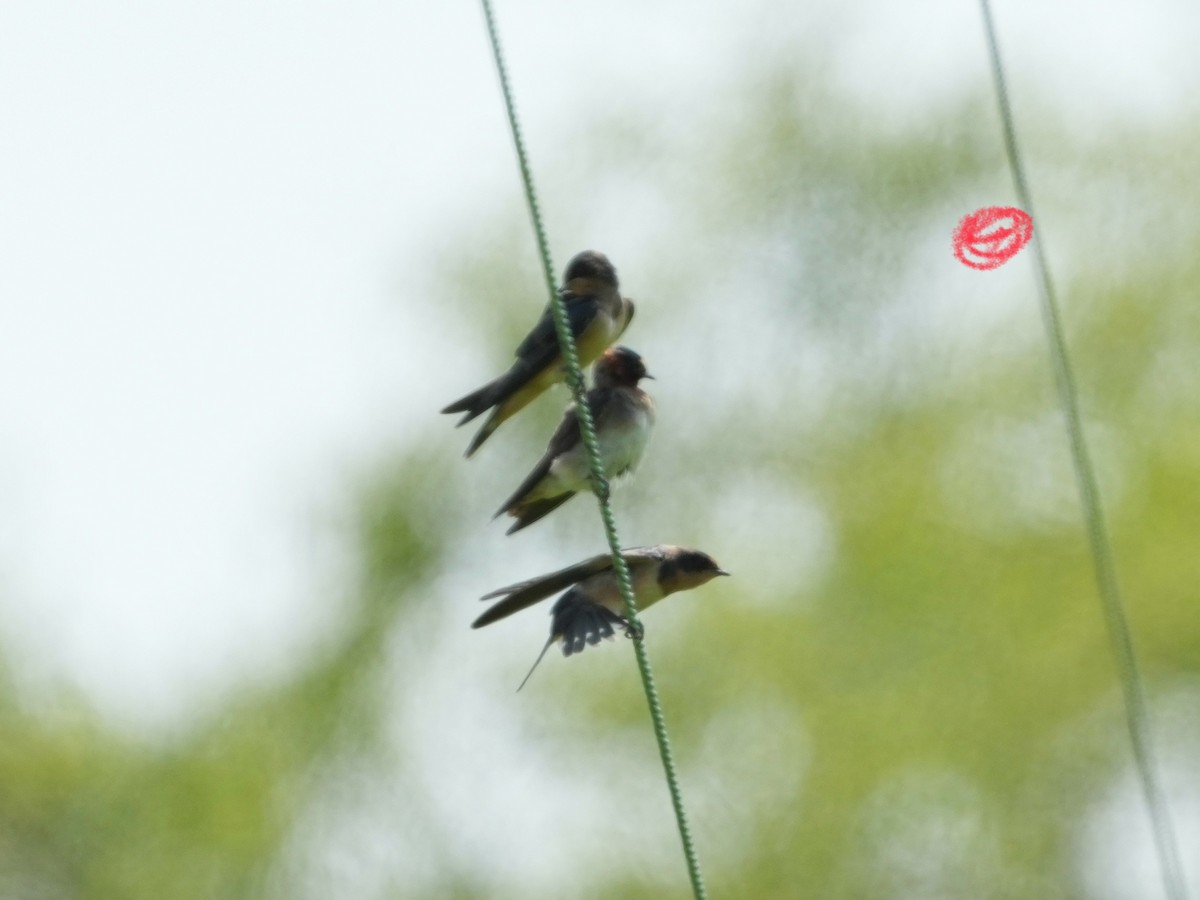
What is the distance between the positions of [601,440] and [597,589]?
1.56ft

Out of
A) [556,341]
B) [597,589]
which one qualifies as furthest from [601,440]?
[597,589]

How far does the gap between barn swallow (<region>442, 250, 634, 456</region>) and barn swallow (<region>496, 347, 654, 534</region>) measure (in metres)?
0.09

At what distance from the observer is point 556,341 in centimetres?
484

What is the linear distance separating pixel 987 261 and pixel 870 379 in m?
2.55

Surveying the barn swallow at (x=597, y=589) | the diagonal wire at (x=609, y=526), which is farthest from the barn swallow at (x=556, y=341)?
the diagonal wire at (x=609, y=526)

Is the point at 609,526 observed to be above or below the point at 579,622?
above

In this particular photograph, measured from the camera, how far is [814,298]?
34.3ft

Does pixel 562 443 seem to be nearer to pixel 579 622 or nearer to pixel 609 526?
pixel 579 622

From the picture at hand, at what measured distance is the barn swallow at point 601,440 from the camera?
4.77 metres

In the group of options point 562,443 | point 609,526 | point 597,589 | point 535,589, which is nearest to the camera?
point 609,526

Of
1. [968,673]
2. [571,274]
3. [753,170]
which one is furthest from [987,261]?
[753,170]

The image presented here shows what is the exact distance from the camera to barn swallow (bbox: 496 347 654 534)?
4770mm

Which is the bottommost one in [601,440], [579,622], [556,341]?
[579,622]

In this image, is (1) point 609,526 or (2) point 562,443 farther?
(2) point 562,443
